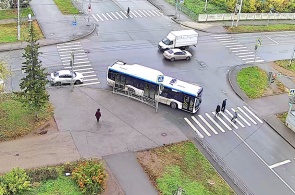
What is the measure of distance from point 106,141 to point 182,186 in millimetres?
8770

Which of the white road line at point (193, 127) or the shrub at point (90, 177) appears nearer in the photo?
the shrub at point (90, 177)

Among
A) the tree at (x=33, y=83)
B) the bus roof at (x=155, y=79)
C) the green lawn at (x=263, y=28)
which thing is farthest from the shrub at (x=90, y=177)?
the green lawn at (x=263, y=28)

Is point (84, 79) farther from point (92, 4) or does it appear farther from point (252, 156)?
point (92, 4)

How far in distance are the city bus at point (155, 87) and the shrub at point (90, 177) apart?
13703mm

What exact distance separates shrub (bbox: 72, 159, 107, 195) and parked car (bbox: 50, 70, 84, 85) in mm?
16373

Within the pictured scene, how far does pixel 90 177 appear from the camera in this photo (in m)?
31.9

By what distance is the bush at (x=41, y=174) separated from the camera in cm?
3227

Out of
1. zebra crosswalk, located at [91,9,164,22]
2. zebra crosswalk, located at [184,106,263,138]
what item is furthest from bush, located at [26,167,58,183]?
zebra crosswalk, located at [91,9,164,22]

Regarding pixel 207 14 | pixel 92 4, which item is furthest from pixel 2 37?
pixel 207 14

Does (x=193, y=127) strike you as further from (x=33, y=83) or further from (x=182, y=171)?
(x=33, y=83)

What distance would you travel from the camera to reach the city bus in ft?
145

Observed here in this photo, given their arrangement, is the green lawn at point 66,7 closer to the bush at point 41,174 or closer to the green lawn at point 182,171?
the green lawn at point 182,171

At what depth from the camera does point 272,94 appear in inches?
1993

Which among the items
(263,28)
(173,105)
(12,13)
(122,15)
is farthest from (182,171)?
(12,13)
